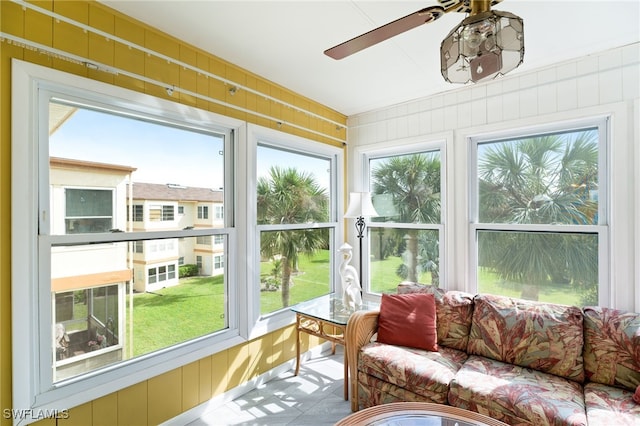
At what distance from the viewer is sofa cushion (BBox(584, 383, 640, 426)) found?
1.52 m

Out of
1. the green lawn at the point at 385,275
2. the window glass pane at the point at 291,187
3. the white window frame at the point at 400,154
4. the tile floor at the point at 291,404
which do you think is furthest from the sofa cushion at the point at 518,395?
the window glass pane at the point at 291,187

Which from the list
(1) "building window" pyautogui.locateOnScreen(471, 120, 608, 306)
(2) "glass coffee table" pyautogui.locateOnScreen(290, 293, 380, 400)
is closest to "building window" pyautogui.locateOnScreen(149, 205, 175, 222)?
(2) "glass coffee table" pyautogui.locateOnScreen(290, 293, 380, 400)

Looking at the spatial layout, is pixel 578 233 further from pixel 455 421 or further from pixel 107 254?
pixel 107 254

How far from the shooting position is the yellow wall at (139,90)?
147 centimetres

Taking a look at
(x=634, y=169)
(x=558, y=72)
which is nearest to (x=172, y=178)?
(x=558, y=72)

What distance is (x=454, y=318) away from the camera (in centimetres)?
244

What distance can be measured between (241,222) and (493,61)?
6.49ft

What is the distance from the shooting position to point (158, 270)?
82.4 inches

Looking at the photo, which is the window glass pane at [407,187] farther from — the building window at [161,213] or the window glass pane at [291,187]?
the building window at [161,213]

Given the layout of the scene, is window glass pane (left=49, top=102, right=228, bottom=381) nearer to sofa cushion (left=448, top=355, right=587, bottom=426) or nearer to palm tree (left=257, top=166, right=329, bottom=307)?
palm tree (left=257, top=166, right=329, bottom=307)

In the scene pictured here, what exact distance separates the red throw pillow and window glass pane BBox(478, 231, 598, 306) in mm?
666

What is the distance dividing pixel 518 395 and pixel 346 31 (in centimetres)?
236

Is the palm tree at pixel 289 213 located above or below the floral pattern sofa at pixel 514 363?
above

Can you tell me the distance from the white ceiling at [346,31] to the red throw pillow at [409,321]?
6.09 ft
